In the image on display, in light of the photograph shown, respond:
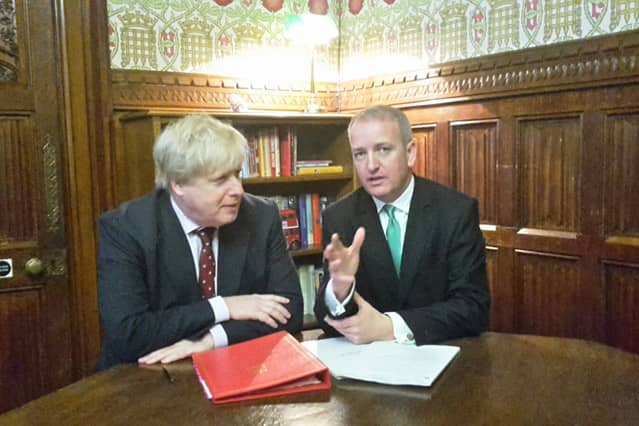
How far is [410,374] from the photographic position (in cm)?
131

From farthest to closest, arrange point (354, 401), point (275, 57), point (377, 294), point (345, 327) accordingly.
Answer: point (275, 57) < point (377, 294) < point (345, 327) < point (354, 401)

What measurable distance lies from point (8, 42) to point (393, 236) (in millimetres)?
1805

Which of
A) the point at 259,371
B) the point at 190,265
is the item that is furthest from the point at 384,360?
the point at 190,265

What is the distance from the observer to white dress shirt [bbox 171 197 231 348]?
1.64 meters

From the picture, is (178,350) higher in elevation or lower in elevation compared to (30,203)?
lower

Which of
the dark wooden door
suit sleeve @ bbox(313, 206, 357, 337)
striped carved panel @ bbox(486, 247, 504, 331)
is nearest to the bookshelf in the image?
the dark wooden door

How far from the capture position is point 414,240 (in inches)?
74.0

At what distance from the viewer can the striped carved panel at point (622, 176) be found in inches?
87.5

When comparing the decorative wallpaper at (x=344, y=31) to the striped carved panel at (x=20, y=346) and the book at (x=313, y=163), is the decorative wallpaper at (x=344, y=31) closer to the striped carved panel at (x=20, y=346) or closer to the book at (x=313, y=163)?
the book at (x=313, y=163)

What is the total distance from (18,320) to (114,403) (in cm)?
157

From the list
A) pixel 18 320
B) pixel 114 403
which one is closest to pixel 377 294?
pixel 114 403

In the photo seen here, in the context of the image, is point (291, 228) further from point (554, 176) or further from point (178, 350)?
point (178, 350)

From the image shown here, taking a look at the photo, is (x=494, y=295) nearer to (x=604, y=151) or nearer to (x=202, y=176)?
(x=604, y=151)

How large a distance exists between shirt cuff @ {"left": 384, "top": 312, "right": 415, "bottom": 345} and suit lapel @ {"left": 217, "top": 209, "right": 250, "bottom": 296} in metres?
0.48
